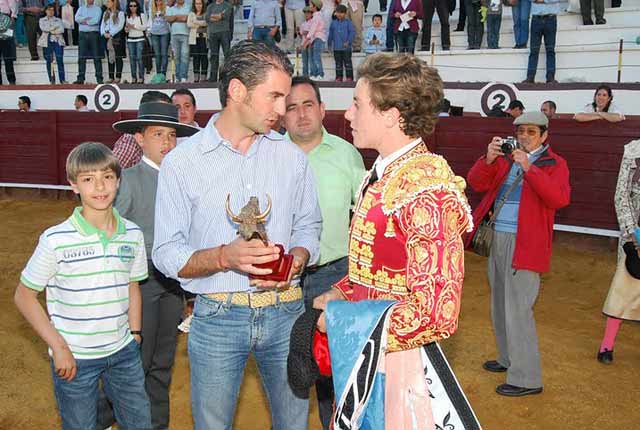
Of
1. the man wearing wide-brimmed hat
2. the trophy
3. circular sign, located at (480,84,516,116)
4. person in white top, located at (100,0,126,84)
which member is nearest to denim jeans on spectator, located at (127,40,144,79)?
person in white top, located at (100,0,126,84)

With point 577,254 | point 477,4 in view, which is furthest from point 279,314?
point 477,4

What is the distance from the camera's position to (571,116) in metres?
9.49

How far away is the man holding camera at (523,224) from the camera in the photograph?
14.3ft

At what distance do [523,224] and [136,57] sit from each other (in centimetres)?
1130

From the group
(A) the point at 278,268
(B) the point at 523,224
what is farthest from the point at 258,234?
(B) the point at 523,224

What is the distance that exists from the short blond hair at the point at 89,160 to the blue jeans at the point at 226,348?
79 centimetres

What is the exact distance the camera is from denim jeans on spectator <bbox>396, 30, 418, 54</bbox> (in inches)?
463

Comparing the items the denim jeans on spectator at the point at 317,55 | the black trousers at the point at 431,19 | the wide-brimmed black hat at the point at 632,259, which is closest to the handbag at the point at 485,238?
the wide-brimmed black hat at the point at 632,259

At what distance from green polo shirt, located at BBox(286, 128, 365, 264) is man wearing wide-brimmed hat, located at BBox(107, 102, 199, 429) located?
69 cm

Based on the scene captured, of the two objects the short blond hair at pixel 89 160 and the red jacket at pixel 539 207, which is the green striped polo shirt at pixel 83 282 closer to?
the short blond hair at pixel 89 160

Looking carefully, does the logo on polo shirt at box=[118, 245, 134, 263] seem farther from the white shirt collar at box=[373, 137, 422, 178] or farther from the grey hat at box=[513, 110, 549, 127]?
the grey hat at box=[513, 110, 549, 127]

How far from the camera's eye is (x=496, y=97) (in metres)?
10.3

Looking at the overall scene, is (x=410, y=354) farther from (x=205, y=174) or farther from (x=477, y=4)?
(x=477, y=4)

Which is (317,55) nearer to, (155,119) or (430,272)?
(155,119)
